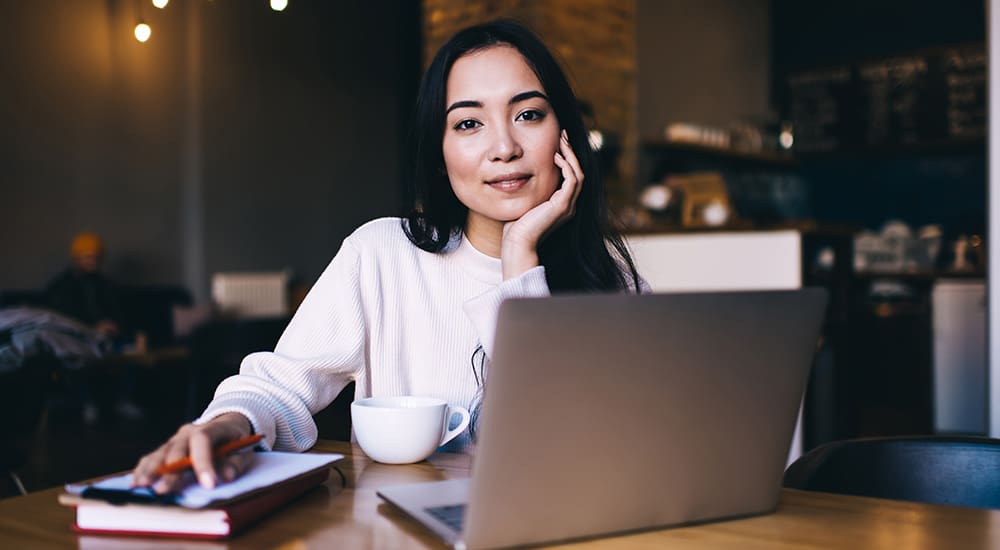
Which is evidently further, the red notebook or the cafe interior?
the cafe interior

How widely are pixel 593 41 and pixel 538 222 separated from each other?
4542mm

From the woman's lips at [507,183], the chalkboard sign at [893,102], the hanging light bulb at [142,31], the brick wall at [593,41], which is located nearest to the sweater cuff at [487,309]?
the woman's lips at [507,183]

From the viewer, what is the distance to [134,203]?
7000 millimetres

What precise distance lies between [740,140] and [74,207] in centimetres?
511

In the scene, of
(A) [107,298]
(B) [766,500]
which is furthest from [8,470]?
(A) [107,298]

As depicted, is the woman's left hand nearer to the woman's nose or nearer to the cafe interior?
the woman's nose

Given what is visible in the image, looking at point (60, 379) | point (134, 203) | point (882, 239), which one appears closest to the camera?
point (60, 379)

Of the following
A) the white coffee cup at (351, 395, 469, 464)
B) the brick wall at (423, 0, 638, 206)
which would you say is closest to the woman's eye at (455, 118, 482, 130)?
the white coffee cup at (351, 395, 469, 464)

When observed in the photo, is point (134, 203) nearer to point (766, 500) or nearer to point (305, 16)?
point (305, 16)

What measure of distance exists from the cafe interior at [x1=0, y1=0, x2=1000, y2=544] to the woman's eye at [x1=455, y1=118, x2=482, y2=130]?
114 inches

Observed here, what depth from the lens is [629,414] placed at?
2.50 ft

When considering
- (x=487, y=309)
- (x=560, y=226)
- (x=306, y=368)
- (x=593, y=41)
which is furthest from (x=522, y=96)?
(x=593, y=41)

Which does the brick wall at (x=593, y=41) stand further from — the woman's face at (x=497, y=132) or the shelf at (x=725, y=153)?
the woman's face at (x=497, y=132)

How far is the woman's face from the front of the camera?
1.40 metres
